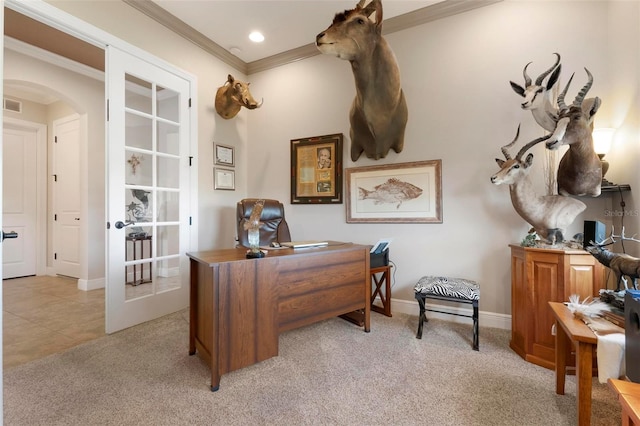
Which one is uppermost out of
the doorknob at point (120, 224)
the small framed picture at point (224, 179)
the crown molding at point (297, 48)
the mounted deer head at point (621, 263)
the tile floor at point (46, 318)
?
the crown molding at point (297, 48)

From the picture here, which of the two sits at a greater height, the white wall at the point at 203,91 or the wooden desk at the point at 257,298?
the white wall at the point at 203,91

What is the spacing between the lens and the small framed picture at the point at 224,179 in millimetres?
3463

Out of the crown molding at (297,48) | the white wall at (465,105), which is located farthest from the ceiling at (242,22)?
the white wall at (465,105)

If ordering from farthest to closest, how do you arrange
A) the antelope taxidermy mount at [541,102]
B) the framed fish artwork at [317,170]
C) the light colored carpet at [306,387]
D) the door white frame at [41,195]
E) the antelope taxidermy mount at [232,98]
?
the door white frame at [41,195] < the framed fish artwork at [317,170] < the antelope taxidermy mount at [232,98] < the antelope taxidermy mount at [541,102] < the light colored carpet at [306,387]

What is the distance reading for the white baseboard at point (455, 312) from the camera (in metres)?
2.55

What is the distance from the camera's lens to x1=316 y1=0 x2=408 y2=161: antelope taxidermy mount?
2.10 m

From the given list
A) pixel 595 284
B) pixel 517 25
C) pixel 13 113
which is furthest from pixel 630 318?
pixel 13 113

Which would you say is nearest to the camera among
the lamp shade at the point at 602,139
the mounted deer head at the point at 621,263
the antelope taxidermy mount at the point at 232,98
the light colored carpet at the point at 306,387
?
the mounted deer head at the point at 621,263

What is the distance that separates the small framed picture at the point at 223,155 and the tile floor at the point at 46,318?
2065mm

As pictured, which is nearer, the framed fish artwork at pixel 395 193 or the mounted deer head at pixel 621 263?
the mounted deer head at pixel 621 263

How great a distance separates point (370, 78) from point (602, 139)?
1828mm

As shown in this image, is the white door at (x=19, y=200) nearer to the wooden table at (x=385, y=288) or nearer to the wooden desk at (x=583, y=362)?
the wooden table at (x=385, y=288)

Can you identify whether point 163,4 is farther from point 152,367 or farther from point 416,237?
point 416,237

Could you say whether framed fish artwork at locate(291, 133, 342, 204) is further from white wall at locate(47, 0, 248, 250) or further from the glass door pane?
the glass door pane
